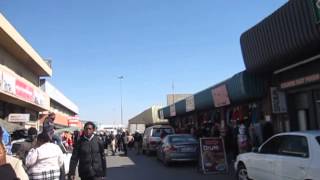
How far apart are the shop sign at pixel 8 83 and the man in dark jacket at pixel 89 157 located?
14993 mm

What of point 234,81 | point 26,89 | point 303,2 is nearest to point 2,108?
point 26,89

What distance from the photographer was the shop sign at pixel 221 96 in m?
25.8

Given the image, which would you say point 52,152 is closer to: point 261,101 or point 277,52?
point 277,52

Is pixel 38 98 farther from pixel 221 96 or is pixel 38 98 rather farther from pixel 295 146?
pixel 295 146

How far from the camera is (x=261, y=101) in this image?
913 inches

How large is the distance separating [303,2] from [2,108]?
20756 millimetres

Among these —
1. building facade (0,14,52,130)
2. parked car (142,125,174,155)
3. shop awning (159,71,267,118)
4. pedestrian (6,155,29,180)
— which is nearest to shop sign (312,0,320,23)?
shop awning (159,71,267,118)

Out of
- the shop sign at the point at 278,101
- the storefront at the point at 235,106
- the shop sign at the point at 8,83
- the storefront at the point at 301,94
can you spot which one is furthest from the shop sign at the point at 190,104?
the storefront at the point at 301,94

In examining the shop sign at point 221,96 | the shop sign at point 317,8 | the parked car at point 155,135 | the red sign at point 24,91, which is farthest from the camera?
the parked car at point 155,135

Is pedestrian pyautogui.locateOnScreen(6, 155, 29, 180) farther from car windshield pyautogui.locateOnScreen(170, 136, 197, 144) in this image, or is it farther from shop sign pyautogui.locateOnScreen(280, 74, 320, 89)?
car windshield pyautogui.locateOnScreen(170, 136, 197, 144)

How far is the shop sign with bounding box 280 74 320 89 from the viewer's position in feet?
56.2

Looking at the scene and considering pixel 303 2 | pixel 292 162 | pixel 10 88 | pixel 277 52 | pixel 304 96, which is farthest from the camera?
pixel 10 88

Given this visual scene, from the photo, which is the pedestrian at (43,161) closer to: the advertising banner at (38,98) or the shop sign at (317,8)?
the shop sign at (317,8)

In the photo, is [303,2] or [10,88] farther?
[10,88]
